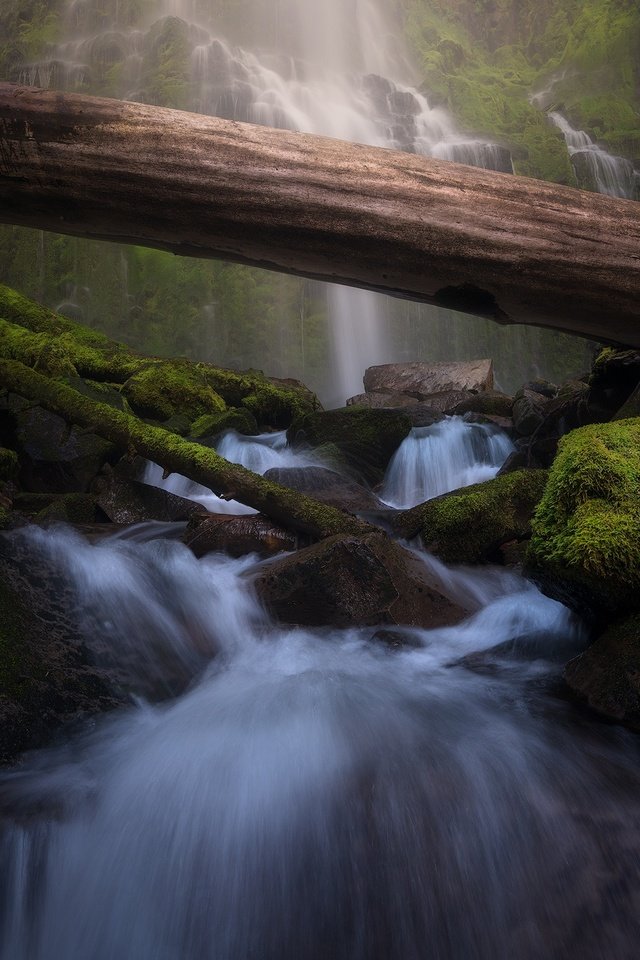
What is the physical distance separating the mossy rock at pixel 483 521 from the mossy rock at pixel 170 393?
397cm

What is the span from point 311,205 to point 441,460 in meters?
4.71

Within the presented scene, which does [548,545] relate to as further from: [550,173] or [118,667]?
[550,173]

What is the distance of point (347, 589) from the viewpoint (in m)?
3.44

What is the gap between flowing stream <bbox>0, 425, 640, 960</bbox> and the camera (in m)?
1.66

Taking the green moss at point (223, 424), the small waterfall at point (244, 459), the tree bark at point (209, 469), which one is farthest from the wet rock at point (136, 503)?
the green moss at point (223, 424)

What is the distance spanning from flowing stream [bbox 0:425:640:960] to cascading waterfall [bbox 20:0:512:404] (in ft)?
47.5

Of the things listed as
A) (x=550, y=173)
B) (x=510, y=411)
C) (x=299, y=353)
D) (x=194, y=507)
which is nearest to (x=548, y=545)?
(x=194, y=507)

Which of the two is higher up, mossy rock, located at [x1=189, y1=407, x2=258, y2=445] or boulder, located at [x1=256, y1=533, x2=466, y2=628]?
mossy rock, located at [x1=189, y1=407, x2=258, y2=445]

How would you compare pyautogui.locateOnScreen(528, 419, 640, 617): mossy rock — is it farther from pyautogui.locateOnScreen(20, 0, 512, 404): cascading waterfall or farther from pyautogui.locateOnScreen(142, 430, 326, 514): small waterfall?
pyautogui.locateOnScreen(20, 0, 512, 404): cascading waterfall

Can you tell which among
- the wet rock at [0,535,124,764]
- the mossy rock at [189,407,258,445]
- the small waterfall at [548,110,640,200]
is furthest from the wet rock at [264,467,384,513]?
the small waterfall at [548,110,640,200]

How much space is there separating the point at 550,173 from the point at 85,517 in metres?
19.7

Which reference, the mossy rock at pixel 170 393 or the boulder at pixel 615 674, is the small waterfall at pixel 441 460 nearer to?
the mossy rock at pixel 170 393

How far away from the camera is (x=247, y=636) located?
11.3 ft

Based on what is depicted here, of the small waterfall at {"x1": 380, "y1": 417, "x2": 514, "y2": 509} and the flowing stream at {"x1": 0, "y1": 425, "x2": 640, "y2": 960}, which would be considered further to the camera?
the small waterfall at {"x1": 380, "y1": 417, "x2": 514, "y2": 509}
